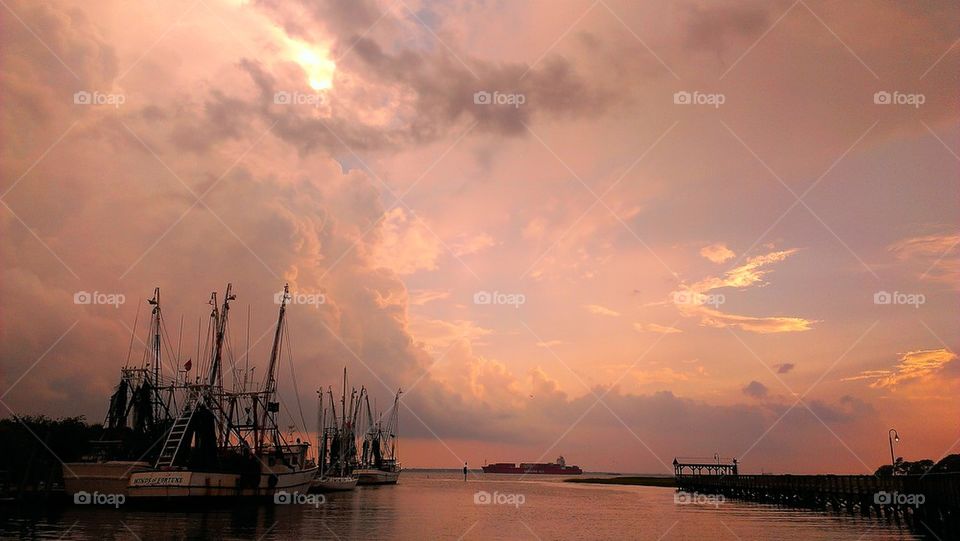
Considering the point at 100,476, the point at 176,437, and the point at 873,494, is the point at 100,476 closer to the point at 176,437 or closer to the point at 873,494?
the point at 176,437

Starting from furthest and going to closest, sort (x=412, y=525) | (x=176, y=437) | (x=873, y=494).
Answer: (x=176, y=437)
(x=873, y=494)
(x=412, y=525)

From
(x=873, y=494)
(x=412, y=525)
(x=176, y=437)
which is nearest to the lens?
(x=412, y=525)

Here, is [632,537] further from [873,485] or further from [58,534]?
[58,534]

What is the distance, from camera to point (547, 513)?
275ft

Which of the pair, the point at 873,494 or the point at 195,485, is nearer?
the point at 873,494

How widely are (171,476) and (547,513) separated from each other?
4156 cm

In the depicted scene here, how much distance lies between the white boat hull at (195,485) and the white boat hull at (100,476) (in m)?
2.91

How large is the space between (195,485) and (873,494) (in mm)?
71691

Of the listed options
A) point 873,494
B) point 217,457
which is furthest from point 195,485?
point 873,494

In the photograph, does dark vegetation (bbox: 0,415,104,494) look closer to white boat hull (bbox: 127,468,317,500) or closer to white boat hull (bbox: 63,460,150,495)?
white boat hull (bbox: 63,460,150,495)

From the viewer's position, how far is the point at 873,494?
75.1m

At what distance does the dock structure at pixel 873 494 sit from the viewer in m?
52.5

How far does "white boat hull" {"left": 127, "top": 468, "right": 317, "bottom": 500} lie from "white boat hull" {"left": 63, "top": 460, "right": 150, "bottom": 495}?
115 inches

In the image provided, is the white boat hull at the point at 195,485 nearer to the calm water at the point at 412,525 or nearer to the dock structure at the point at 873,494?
the calm water at the point at 412,525
